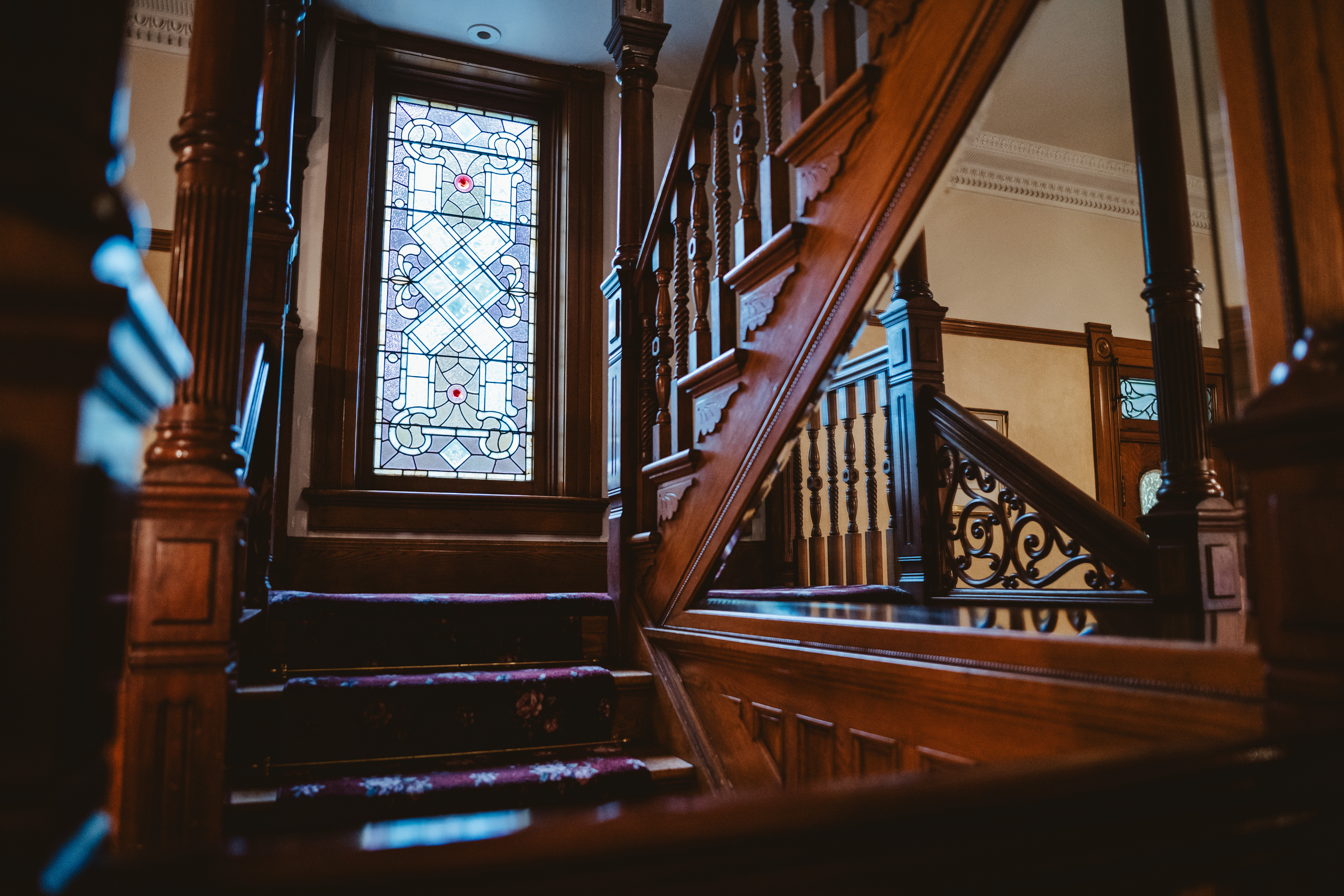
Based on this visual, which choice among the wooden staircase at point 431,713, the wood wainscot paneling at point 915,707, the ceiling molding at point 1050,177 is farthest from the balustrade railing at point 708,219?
the ceiling molding at point 1050,177

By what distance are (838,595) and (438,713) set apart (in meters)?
1.42

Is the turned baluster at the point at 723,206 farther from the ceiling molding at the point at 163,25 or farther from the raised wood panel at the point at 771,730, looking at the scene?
the ceiling molding at the point at 163,25

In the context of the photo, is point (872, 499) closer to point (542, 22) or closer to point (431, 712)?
point (431, 712)

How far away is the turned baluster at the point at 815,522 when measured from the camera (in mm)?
3678

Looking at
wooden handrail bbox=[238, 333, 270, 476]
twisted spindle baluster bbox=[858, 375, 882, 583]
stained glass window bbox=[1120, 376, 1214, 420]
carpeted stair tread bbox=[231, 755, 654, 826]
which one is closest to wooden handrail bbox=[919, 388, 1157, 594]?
twisted spindle baluster bbox=[858, 375, 882, 583]

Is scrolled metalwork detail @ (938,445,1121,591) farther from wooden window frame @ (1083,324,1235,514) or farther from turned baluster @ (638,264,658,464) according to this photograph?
wooden window frame @ (1083,324,1235,514)

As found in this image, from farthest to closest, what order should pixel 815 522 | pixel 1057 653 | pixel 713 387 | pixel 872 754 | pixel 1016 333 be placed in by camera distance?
pixel 1016 333 → pixel 815 522 → pixel 713 387 → pixel 872 754 → pixel 1057 653

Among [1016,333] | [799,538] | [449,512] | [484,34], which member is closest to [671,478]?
[799,538]

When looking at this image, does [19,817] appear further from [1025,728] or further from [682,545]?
[682,545]

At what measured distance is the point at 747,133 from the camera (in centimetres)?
220

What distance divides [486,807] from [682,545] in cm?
85

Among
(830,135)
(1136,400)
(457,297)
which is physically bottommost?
(830,135)

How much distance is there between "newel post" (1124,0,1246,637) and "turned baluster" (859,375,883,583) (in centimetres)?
102

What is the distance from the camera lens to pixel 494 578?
3953 mm
